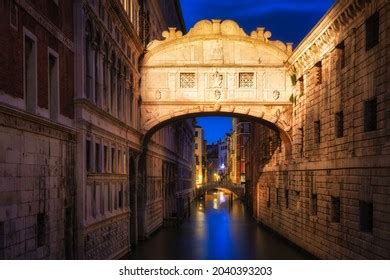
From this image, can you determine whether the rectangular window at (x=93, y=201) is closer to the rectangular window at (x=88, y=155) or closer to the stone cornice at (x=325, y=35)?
the rectangular window at (x=88, y=155)

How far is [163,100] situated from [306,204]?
7.83 metres

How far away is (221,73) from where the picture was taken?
25.3m

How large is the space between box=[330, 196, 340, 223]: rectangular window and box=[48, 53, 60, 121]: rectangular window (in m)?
9.12

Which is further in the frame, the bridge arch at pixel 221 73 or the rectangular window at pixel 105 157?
the bridge arch at pixel 221 73

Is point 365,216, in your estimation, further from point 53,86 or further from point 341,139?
point 53,86

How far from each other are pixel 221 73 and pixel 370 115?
1109 cm

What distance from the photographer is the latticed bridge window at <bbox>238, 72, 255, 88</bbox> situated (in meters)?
25.3

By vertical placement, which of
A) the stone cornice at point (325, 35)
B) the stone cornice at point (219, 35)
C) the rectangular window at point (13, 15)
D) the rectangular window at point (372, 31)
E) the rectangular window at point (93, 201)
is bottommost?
the rectangular window at point (93, 201)

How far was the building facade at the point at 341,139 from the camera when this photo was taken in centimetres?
1390

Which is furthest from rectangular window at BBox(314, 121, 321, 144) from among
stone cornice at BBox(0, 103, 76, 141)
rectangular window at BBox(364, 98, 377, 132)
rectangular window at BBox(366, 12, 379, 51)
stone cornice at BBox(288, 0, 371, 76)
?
stone cornice at BBox(0, 103, 76, 141)

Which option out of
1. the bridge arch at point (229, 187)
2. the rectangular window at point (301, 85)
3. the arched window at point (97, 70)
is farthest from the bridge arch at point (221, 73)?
the bridge arch at point (229, 187)

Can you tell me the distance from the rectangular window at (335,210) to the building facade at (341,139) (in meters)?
0.03
